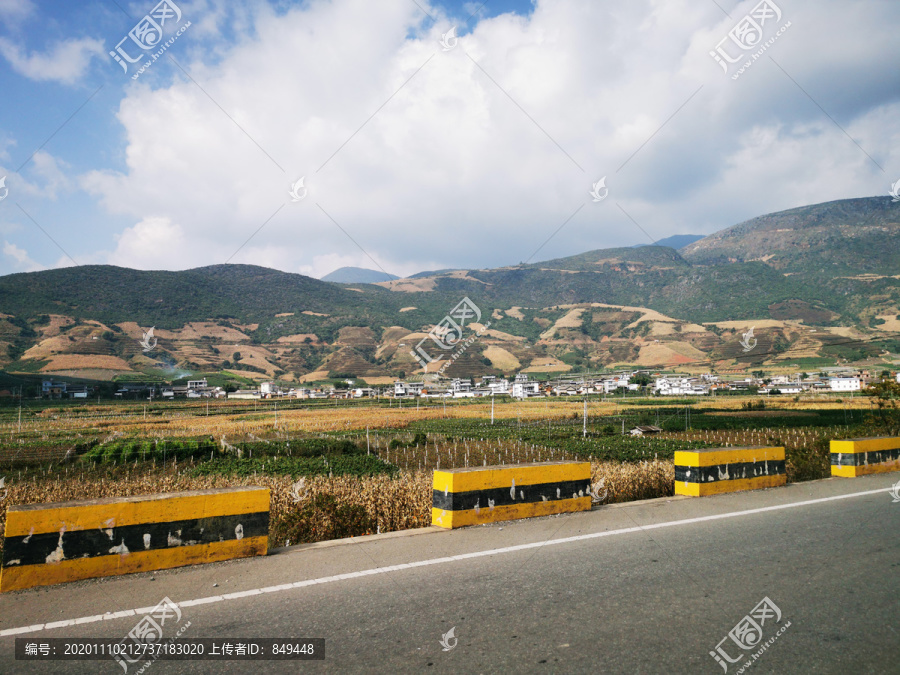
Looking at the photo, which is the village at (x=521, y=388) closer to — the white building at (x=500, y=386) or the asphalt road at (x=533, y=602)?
the white building at (x=500, y=386)

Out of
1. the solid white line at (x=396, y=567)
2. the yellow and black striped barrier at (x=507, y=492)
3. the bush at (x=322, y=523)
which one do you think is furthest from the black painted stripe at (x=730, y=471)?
the bush at (x=322, y=523)

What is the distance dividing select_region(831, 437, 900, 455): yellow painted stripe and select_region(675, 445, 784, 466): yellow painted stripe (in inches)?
106

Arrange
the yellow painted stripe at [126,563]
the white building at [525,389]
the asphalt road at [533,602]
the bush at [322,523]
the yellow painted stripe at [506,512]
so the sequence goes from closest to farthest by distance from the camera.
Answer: the asphalt road at [533,602]
the yellow painted stripe at [126,563]
the yellow painted stripe at [506,512]
the bush at [322,523]
the white building at [525,389]

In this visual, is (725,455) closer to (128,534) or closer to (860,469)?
(860,469)

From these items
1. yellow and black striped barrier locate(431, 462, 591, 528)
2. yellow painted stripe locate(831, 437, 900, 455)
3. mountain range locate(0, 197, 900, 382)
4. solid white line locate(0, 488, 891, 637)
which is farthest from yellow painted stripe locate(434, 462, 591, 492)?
Result: mountain range locate(0, 197, 900, 382)

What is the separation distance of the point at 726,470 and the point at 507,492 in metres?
4.95

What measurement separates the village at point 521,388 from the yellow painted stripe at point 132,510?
83253 mm

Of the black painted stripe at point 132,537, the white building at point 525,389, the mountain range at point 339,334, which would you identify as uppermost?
the mountain range at point 339,334

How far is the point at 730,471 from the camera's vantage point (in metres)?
10.2

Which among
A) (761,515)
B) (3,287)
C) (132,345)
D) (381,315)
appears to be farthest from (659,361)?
(3,287)

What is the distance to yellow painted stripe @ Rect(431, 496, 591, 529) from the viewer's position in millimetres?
7203

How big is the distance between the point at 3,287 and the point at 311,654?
17417 centimetres

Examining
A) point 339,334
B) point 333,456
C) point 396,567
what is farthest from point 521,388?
point 396,567

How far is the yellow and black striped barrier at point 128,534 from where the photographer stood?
4887 mm
